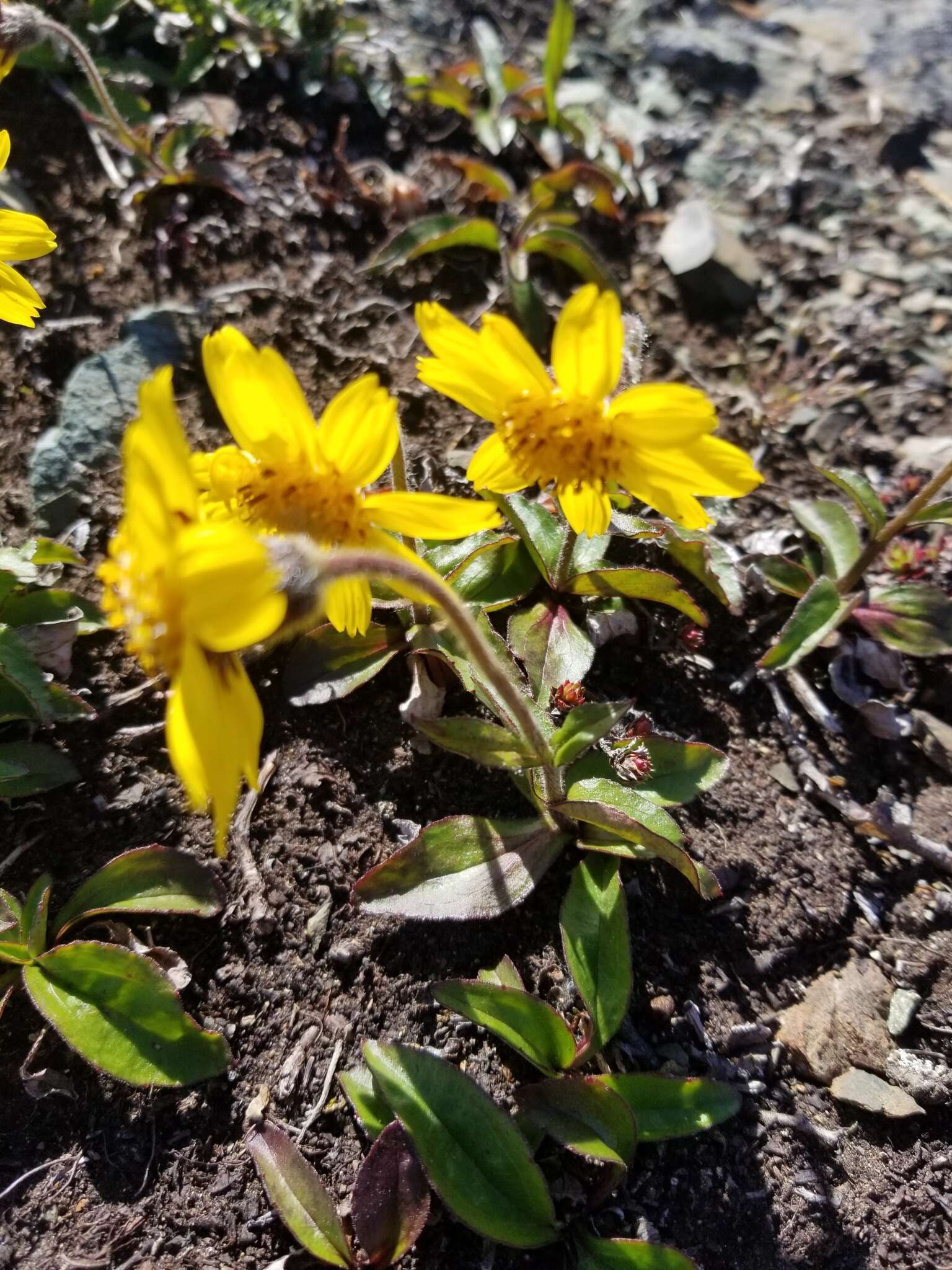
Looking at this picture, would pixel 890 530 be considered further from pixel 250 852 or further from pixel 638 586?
pixel 250 852

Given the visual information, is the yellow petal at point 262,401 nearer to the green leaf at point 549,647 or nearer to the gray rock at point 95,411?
the green leaf at point 549,647

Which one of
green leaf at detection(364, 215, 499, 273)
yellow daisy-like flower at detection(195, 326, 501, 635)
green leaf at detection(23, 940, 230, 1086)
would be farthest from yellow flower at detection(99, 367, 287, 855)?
green leaf at detection(364, 215, 499, 273)

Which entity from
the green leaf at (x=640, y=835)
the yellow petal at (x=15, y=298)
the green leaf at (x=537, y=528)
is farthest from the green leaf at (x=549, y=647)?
the yellow petal at (x=15, y=298)

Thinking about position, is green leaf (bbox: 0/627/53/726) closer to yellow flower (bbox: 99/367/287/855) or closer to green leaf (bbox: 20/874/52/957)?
green leaf (bbox: 20/874/52/957)

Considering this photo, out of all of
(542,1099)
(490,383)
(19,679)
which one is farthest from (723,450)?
(19,679)

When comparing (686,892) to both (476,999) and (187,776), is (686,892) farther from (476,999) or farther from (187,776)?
(187,776)

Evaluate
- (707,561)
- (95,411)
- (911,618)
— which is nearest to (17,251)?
(95,411)
